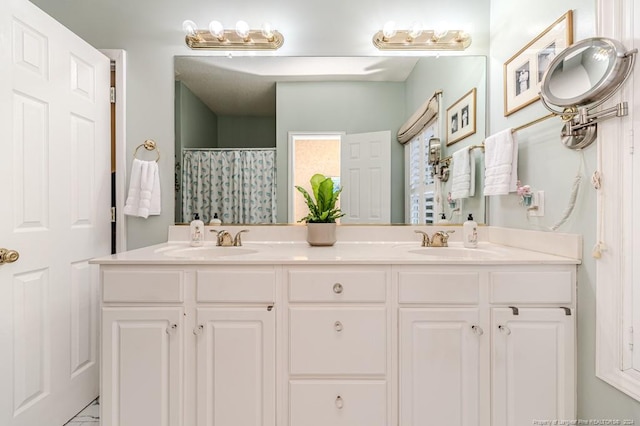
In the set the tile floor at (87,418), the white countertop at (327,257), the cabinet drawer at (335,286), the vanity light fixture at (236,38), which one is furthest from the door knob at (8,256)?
the vanity light fixture at (236,38)

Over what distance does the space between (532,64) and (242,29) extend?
151 centimetres

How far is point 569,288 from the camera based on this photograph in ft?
4.13

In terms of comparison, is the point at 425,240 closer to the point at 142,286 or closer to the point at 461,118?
the point at 461,118

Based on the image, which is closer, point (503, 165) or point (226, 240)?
point (503, 165)

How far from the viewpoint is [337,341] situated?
1.28m

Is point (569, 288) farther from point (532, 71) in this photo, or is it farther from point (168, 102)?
point (168, 102)

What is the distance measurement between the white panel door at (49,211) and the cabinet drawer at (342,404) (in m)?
1.15

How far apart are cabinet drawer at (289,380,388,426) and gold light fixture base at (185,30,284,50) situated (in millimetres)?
1798

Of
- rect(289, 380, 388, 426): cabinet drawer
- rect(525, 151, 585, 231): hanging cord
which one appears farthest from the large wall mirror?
rect(289, 380, 388, 426): cabinet drawer

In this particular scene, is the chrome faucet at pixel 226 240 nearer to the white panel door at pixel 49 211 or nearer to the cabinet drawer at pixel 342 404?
the white panel door at pixel 49 211

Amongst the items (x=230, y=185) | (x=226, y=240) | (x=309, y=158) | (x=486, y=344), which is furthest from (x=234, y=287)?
(x=486, y=344)

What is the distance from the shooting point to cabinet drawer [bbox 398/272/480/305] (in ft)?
4.18

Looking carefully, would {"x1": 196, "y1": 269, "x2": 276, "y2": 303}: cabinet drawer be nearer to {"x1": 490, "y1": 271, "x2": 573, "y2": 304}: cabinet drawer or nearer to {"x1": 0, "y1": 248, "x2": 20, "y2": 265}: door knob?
{"x1": 0, "y1": 248, "x2": 20, "y2": 265}: door knob

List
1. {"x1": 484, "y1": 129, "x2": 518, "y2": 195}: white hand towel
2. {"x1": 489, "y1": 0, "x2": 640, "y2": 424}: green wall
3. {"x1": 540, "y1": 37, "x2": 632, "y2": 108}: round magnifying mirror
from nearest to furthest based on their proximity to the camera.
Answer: {"x1": 540, "y1": 37, "x2": 632, "y2": 108}: round magnifying mirror
{"x1": 489, "y1": 0, "x2": 640, "y2": 424}: green wall
{"x1": 484, "y1": 129, "x2": 518, "y2": 195}: white hand towel
